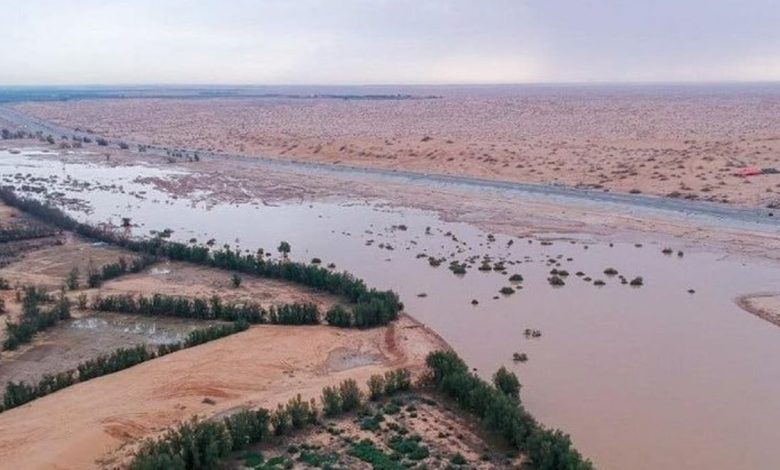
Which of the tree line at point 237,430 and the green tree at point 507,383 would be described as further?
the green tree at point 507,383

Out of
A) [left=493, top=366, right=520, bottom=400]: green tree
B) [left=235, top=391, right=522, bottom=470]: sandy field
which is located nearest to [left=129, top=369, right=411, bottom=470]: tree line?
[left=235, top=391, right=522, bottom=470]: sandy field

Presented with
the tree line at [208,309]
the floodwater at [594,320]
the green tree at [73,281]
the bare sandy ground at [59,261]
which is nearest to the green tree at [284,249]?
the floodwater at [594,320]

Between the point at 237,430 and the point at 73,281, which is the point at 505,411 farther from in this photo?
the point at 73,281

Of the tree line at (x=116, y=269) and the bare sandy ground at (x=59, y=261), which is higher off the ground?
the tree line at (x=116, y=269)

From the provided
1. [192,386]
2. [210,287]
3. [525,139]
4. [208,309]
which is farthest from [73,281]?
[525,139]

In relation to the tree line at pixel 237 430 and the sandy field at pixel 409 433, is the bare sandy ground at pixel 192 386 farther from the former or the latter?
the sandy field at pixel 409 433

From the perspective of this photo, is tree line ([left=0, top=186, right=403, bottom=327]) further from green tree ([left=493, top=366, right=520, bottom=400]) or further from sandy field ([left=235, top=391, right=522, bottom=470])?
sandy field ([left=235, top=391, right=522, bottom=470])
